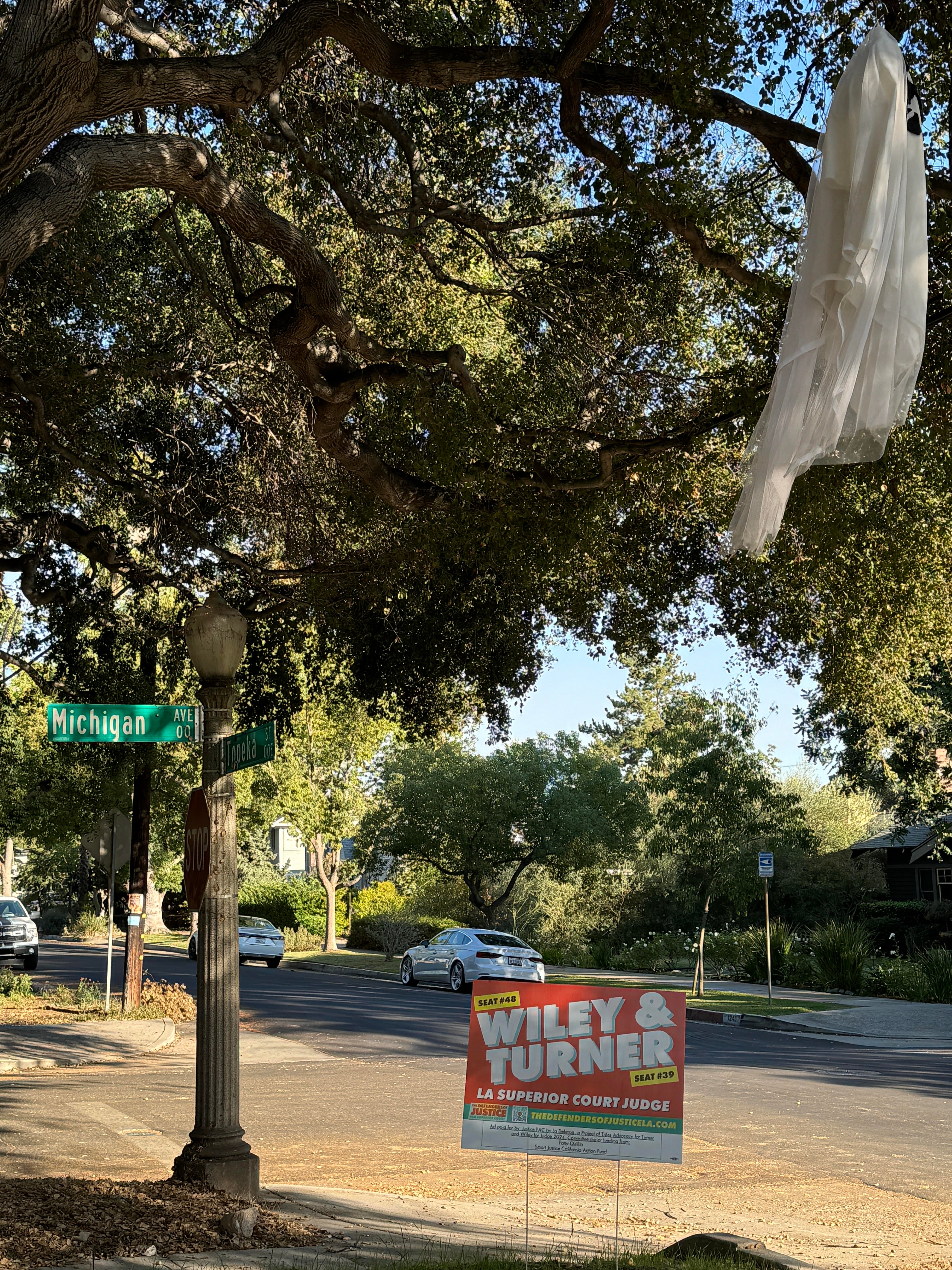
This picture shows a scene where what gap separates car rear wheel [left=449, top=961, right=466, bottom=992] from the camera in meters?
25.1

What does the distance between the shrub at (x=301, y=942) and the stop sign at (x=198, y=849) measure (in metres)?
33.0

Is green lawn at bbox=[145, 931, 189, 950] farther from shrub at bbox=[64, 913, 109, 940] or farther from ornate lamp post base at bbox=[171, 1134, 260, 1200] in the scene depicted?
ornate lamp post base at bbox=[171, 1134, 260, 1200]

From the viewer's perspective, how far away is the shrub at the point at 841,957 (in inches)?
1001

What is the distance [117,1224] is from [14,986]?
1543 centimetres

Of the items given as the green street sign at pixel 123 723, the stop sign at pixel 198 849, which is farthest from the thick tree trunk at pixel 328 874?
the stop sign at pixel 198 849

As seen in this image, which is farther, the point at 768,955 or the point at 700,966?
the point at 700,966

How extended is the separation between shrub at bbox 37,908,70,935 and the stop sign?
5341 cm

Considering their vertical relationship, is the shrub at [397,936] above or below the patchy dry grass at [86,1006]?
below

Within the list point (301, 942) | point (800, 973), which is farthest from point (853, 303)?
point (301, 942)

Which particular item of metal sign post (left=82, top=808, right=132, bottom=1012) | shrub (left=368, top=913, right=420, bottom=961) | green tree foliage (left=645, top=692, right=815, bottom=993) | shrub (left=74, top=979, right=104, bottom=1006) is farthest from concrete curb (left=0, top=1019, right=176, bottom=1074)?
shrub (left=368, top=913, right=420, bottom=961)

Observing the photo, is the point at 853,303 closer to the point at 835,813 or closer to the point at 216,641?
the point at 216,641

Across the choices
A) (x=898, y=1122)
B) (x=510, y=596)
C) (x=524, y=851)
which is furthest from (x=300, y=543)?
(x=524, y=851)

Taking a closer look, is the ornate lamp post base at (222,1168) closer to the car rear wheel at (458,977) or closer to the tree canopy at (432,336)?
the tree canopy at (432,336)

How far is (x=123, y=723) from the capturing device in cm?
758
